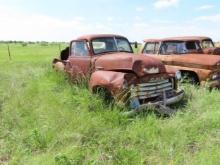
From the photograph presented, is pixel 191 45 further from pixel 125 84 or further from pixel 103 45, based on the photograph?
pixel 125 84

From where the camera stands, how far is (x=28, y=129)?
6.06 m

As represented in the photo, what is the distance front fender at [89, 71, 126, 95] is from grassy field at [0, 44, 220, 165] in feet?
1.06

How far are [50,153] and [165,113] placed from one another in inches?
109

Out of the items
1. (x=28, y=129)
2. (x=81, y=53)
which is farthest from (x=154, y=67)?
(x=28, y=129)

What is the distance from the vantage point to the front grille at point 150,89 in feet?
22.4

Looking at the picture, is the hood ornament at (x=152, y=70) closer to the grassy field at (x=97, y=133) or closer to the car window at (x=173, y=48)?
the grassy field at (x=97, y=133)

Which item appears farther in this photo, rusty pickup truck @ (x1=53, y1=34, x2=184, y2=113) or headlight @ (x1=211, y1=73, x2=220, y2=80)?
headlight @ (x1=211, y1=73, x2=220, y2=80)

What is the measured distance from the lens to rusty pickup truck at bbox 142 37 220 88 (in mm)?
9094

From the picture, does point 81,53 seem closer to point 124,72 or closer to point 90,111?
point 124,72

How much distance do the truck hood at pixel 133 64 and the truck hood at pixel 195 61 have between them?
6.93ft

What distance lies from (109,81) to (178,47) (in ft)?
14.5

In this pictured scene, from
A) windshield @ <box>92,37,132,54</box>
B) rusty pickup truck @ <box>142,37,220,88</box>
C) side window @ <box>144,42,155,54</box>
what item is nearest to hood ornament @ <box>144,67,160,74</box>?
rusty pickup truck @ <box>142,37,220,88</box>

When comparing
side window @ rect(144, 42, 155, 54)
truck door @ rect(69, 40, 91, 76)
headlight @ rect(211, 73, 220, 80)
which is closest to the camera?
truck door @ rect(69, 40, 91, 76)

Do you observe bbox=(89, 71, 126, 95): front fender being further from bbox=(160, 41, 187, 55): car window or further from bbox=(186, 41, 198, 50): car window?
bbox=(186, 41, 198, 50): car window
